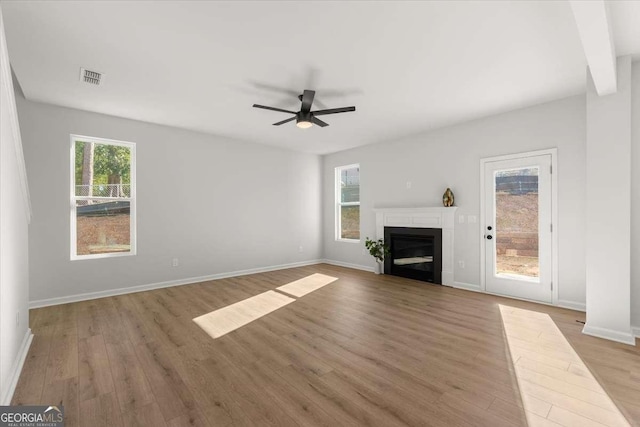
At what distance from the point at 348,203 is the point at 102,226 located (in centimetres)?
475

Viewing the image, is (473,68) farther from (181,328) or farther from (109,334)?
(109,334)

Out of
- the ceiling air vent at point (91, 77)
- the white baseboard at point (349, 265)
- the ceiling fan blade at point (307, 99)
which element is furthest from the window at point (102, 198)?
the white baseboard at point (349, 265)

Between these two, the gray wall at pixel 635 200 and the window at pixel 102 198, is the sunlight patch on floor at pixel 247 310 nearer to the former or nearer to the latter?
the window at pixel 102 198

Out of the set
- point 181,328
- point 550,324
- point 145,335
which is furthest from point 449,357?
point 145,335

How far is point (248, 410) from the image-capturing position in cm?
176

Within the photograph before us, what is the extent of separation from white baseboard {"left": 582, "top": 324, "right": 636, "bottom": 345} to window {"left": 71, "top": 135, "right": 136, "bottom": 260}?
6.02m

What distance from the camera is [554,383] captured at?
2.04 meters

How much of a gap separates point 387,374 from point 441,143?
410 cm

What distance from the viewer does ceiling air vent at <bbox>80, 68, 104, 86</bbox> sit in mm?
3010

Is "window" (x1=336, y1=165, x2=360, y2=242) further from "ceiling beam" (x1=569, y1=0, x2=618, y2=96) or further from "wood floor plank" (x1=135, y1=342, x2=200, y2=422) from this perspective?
"wood floor plank" (x1=135, y1=342, x2=200, y2=422)

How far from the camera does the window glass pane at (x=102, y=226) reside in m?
4.20

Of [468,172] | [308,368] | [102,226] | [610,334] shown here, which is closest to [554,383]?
[610,334]

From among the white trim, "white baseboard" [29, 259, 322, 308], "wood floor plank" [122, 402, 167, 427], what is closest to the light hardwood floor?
"wood floor plank" [122, 402, 167, 427]

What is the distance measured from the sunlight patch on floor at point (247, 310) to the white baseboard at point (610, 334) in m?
3.31
